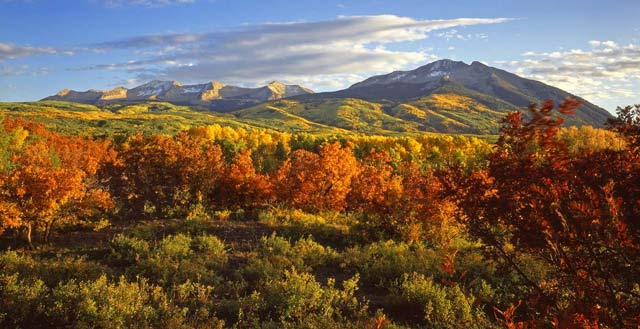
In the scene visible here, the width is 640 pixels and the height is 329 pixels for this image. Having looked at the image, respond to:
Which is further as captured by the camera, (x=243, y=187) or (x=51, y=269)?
(x=243, y=187)

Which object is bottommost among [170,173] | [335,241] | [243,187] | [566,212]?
[335,241]

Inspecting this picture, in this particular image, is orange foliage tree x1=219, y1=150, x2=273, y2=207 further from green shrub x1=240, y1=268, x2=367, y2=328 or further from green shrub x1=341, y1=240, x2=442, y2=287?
green shrub x1=240, y1=268, x2=367, y2=328

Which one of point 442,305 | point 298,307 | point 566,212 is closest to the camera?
point 566,212

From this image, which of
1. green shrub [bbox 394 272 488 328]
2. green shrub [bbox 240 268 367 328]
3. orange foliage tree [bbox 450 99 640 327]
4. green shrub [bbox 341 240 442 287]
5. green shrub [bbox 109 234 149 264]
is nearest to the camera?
orange foliage tree [bbox 450 99 640 327]

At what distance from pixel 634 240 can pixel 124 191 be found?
2903 cm

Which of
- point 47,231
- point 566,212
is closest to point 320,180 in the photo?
point 47,231

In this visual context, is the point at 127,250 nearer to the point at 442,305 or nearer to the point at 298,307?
the point at 298,307

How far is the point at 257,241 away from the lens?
18750 mm

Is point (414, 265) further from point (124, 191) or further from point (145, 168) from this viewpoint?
point (124, 191)

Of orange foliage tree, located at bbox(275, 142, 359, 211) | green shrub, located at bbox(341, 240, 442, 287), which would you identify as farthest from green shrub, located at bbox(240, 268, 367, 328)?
orange foliage tree, located at bbox(275, 142, 359, 211)

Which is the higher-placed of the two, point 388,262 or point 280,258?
point 280,258

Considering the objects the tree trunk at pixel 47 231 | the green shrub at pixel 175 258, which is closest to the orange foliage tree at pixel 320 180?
the green shrub at pixel 175 258

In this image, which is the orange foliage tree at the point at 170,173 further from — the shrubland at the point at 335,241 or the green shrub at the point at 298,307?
the green shrub at the point at 298,307

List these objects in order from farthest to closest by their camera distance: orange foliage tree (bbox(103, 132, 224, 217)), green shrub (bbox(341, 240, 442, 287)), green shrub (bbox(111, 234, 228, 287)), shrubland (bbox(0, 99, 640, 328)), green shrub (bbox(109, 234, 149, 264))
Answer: orange foliage tree (bbox(103, 132, 224, 217)), green shrub (bbox(109, 234, 149, 264)), green shrub (bbox(341, 240, 442, 287)), green shrub (bbox(111, 234, 228, 287)), shrubland (bbox(0, 99, 640, 328))
